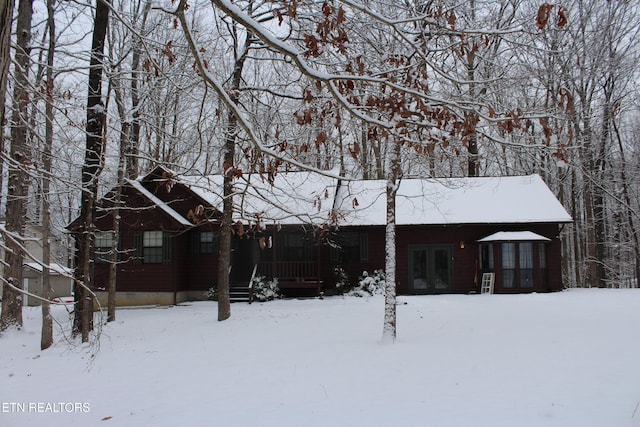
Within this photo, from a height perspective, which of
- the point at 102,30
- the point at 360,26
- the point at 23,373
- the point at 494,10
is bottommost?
the point at 23,373

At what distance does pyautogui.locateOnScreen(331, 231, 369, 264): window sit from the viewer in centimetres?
2080

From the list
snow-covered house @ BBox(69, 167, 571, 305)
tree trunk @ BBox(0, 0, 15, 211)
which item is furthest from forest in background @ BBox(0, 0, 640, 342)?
snow-covered house @ BBox(69, 167, 571, 305)

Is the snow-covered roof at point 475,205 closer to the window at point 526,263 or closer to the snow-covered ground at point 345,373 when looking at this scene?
the window at point 526,263

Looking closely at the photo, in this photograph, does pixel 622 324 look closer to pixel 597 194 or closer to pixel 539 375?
pixel 539 375

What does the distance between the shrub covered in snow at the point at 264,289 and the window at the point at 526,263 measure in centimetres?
972

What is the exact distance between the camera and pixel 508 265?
19.5 m

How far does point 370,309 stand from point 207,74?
12175mm

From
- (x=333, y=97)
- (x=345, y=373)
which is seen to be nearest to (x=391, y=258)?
(x=345, y=373)

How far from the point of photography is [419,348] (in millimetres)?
9188

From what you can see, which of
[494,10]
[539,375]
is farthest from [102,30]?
[539,375]

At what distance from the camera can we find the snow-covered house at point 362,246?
1950 centimetres

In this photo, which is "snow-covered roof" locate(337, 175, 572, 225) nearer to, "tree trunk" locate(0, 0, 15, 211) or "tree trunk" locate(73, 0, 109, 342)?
"tree trunk" locate(73, 0, 109, 342)

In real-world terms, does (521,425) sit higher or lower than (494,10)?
lower

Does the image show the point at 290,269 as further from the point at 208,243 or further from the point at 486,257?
the point at 486,257
